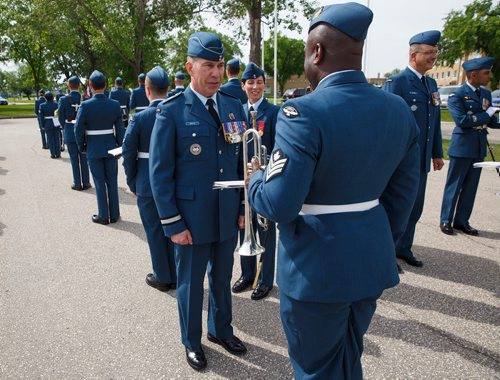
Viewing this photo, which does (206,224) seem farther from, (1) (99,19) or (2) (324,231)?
(1) (99,19)

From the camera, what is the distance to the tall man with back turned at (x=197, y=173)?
2604 millimetres

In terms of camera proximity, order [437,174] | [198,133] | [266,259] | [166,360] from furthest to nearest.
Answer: [437,174]
[266,259]
[166,360]
[198,133]

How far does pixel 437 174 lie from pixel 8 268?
869 cm

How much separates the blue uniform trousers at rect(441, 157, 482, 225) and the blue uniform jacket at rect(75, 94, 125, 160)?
16.5 feet

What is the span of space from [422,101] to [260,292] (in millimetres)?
2760

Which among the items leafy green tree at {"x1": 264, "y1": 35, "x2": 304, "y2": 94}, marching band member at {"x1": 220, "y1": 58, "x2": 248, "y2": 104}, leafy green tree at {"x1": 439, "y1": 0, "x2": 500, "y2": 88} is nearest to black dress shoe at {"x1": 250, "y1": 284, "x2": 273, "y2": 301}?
marching band member at {"x1": 220, "y1": 58, "x2": 248, "y2": 104}

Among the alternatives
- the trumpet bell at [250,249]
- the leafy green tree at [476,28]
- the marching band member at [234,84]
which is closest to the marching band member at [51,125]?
the marching band member at [234,84]

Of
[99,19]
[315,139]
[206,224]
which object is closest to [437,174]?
[206,224]

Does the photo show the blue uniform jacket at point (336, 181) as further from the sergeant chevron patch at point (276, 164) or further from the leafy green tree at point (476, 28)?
the leafy green tree at point (476, 28)

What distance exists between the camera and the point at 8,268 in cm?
452

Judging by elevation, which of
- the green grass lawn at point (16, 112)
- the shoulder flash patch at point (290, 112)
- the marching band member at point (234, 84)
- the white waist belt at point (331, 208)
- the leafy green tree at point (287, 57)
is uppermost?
the leafy green tree at point (287, 57)

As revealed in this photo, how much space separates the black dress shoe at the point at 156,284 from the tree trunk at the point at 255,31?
40.4 feet

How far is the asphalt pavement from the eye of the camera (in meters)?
2.86

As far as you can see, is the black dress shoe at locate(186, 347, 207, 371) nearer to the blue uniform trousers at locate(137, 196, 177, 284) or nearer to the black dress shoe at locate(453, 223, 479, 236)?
the blue uniform trousers at locate(137, 196, 177, 284)
